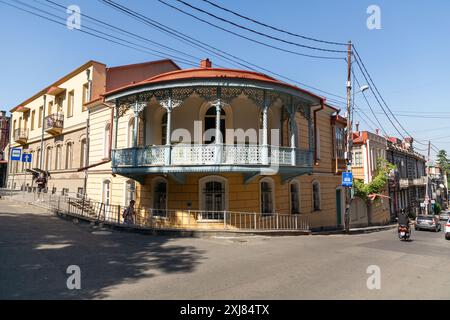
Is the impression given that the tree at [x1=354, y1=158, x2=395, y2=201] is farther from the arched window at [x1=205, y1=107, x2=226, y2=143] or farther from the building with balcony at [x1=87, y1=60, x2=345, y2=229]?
the arched window at [x1=205, y1=107, x2=226, y2=143]

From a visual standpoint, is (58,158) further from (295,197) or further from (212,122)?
(295,197)

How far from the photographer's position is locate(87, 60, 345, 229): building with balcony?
39.2 ft

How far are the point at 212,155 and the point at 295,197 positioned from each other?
286 inches

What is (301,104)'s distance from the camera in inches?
548

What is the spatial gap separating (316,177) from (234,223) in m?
7.74

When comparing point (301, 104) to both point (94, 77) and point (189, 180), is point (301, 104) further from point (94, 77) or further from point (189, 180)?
point (94, 77)

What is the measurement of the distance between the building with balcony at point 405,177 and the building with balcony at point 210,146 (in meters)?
22.2

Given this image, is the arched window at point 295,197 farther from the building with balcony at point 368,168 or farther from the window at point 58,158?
the window at point 58,158

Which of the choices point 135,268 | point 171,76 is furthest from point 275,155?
point 135,268

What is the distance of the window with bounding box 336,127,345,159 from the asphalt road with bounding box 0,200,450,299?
10594mm

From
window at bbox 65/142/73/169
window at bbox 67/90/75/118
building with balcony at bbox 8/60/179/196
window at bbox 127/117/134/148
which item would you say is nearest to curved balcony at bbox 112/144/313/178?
window at bbox 127/117/134/148

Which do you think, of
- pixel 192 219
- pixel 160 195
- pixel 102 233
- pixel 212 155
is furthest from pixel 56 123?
pixel 212 155

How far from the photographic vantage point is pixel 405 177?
40250mm

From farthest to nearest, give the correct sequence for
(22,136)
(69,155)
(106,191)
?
1. (22,136)
2. (69,155)
3. (106,191)
